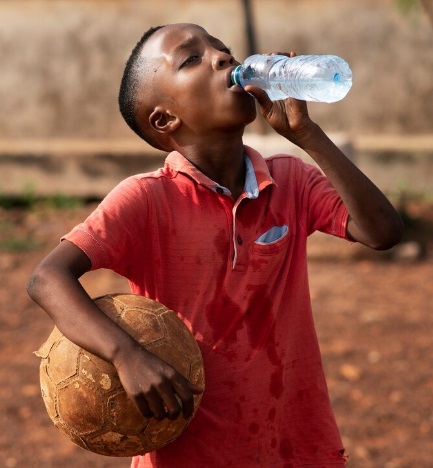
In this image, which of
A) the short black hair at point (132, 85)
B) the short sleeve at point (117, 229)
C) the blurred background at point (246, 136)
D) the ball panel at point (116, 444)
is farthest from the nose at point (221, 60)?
the blurred background at point (246, 136)

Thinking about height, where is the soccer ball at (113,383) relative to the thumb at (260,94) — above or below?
below

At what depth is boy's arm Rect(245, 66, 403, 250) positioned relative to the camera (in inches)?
112

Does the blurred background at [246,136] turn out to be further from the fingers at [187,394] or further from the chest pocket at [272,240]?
the fingers at [187,394]

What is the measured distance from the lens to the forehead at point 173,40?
9.75 ft

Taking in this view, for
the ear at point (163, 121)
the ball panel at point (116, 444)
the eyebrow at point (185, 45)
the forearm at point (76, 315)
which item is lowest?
the ball panel at point (116, 444)

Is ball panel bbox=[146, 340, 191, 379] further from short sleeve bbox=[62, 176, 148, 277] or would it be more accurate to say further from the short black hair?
the short black hair

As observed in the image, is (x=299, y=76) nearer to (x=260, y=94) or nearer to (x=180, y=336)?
(x=260, y=94)

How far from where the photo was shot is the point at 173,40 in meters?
2.99

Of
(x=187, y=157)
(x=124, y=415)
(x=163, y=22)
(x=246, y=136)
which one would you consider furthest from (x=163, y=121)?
(x=163, y=22)

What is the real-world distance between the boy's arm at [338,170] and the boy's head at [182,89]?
0.09 meters

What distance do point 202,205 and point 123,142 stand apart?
6675 millimetres

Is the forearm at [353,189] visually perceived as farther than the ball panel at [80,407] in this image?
Answer: Yes

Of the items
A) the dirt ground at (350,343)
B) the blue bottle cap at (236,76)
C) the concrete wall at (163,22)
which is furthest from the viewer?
the concrete wall at (163,22)

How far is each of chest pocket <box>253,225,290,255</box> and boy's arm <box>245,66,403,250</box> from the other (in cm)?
20
